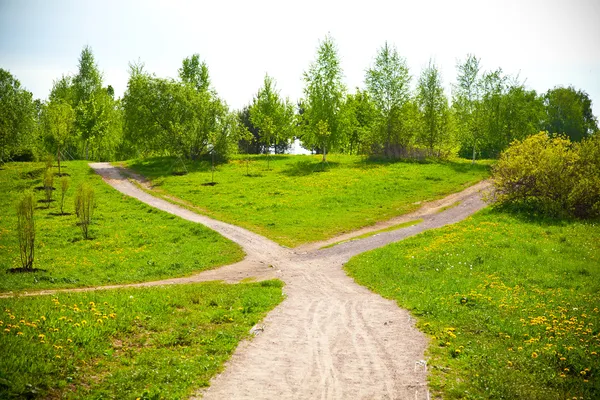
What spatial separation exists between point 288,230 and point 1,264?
21555mm

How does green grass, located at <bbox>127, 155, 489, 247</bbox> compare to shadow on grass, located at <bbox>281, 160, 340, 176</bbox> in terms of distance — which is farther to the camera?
shadow on grass, located at <bbox>281, 160, 340, 176</bbox>

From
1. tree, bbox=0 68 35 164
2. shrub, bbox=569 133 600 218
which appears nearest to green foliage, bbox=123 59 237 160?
tree, bbox=0 68 35 164

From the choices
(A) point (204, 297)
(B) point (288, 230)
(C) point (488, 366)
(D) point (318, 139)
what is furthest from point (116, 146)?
(C) point (488, 366)

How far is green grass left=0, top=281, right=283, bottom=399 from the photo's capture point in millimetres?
9695

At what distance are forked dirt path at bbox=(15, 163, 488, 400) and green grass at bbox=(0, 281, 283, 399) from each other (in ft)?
3.08

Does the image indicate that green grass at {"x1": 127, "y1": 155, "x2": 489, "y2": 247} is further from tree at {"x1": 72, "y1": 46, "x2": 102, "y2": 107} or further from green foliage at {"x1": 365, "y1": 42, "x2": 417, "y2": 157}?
tree at {"x1": 72, "y1": 46, "x2": 102, "y2": 107}

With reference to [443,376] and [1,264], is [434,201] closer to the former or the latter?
[443,376]

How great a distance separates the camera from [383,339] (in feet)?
47.2

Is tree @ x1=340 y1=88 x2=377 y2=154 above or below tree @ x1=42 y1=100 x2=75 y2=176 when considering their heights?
above

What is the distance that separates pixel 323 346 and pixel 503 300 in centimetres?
917

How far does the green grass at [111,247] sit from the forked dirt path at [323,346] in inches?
97.8

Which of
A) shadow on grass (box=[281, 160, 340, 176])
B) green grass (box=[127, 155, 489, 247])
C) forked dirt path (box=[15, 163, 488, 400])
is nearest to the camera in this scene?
forked dirt path (box=[15, 163, 488, 400])

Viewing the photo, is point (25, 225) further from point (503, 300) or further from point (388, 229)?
point (388, 229)

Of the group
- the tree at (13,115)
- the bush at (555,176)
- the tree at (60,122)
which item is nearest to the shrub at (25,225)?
the tree at (60,122)
